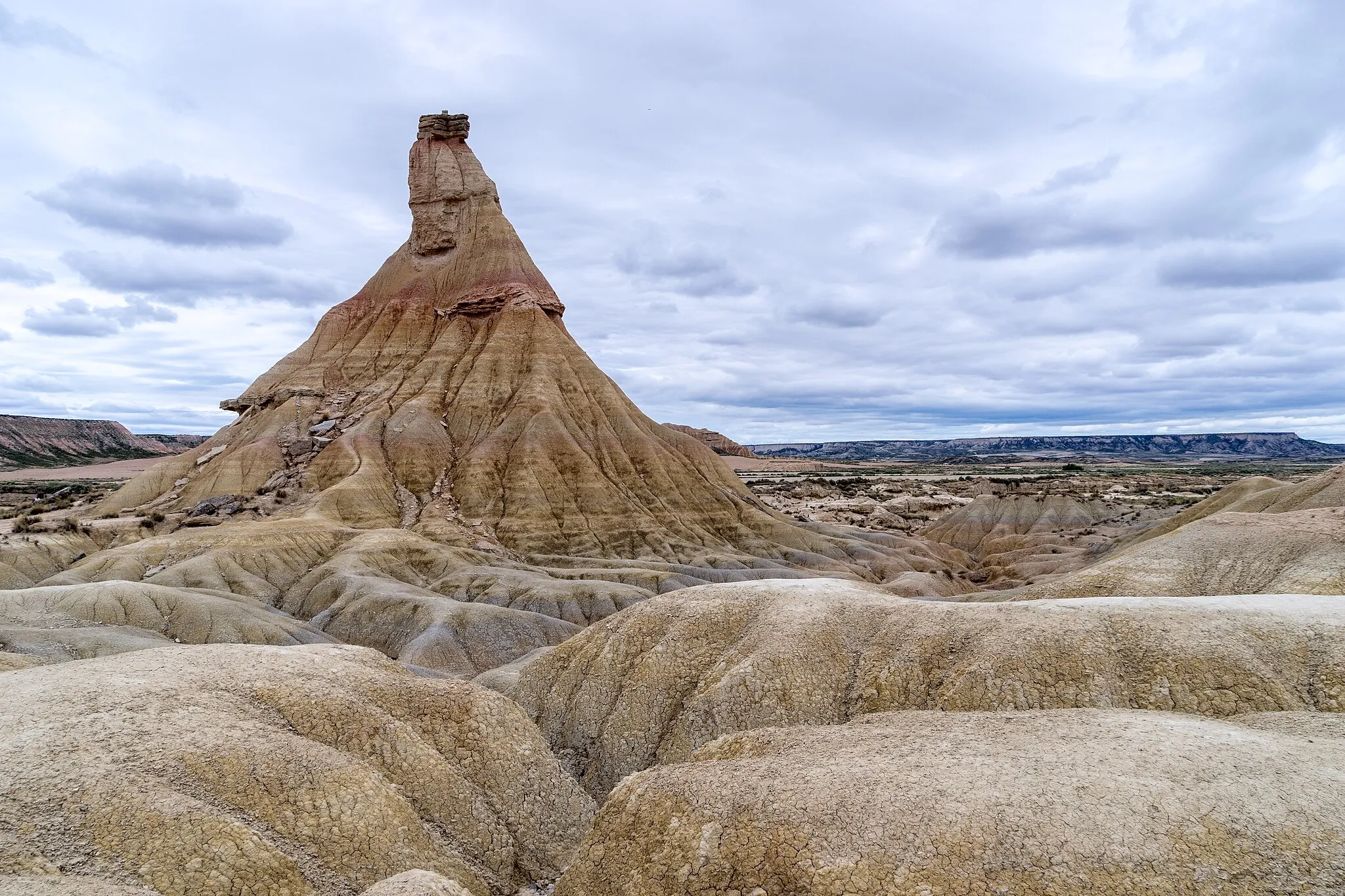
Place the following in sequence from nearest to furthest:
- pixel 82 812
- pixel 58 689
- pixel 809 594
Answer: pixel 82 812 → pixel 58 689 → pixel 809 594

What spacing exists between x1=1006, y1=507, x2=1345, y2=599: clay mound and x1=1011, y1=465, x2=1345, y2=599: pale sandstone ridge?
30 millimetres

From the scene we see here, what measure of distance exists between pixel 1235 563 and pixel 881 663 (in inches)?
724

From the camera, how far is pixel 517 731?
1939 cm

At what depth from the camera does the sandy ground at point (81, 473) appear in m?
140

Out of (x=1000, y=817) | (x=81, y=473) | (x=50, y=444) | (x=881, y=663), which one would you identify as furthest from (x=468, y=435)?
(x=50, y=444)

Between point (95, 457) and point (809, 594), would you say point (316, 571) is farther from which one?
point (95, 457)

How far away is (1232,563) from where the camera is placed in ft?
96.3

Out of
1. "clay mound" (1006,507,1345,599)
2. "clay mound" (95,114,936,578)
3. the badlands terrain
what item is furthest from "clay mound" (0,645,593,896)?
"clay mound" (95,114,936,578)

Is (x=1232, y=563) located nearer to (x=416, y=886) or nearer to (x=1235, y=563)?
(x=1235, y=563)

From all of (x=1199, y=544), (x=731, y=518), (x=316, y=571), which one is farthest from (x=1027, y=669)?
(x=731, y=518)

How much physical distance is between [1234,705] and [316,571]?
166 ft

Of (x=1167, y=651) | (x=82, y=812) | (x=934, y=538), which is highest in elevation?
(x=1167, y=651)

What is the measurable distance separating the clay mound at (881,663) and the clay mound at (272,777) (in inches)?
147

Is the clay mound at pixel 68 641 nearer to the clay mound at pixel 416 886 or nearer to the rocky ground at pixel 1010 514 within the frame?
the clay mound at pixel 416 886
